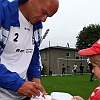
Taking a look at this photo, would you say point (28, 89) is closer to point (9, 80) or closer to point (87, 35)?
point (9, 80)

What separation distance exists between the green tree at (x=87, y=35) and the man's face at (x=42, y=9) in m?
49.0

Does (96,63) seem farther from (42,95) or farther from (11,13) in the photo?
(11,13)

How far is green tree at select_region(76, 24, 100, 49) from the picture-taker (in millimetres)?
51125

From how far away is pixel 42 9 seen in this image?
2.03 metres

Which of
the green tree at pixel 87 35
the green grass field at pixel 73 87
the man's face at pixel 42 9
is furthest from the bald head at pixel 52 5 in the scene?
the green tree at pixel 87 35

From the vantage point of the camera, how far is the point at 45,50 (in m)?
46.6

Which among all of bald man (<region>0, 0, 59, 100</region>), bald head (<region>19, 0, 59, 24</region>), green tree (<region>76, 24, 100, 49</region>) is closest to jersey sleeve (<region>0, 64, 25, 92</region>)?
bald man (<region>0, 0, 59, 100</region>)

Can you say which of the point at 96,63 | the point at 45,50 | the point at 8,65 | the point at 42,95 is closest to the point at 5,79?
the point at 8,65

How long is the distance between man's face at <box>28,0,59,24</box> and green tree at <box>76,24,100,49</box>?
161 ft

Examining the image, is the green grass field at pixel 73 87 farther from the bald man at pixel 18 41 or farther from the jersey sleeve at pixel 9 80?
the jersey sleeve at pixel 9 80

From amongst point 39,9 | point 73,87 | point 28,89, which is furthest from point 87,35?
point 28,89

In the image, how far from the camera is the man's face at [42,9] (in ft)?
6.59

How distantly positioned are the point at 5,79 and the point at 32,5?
2.02 feet

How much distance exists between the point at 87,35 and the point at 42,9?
50472 millimetres
